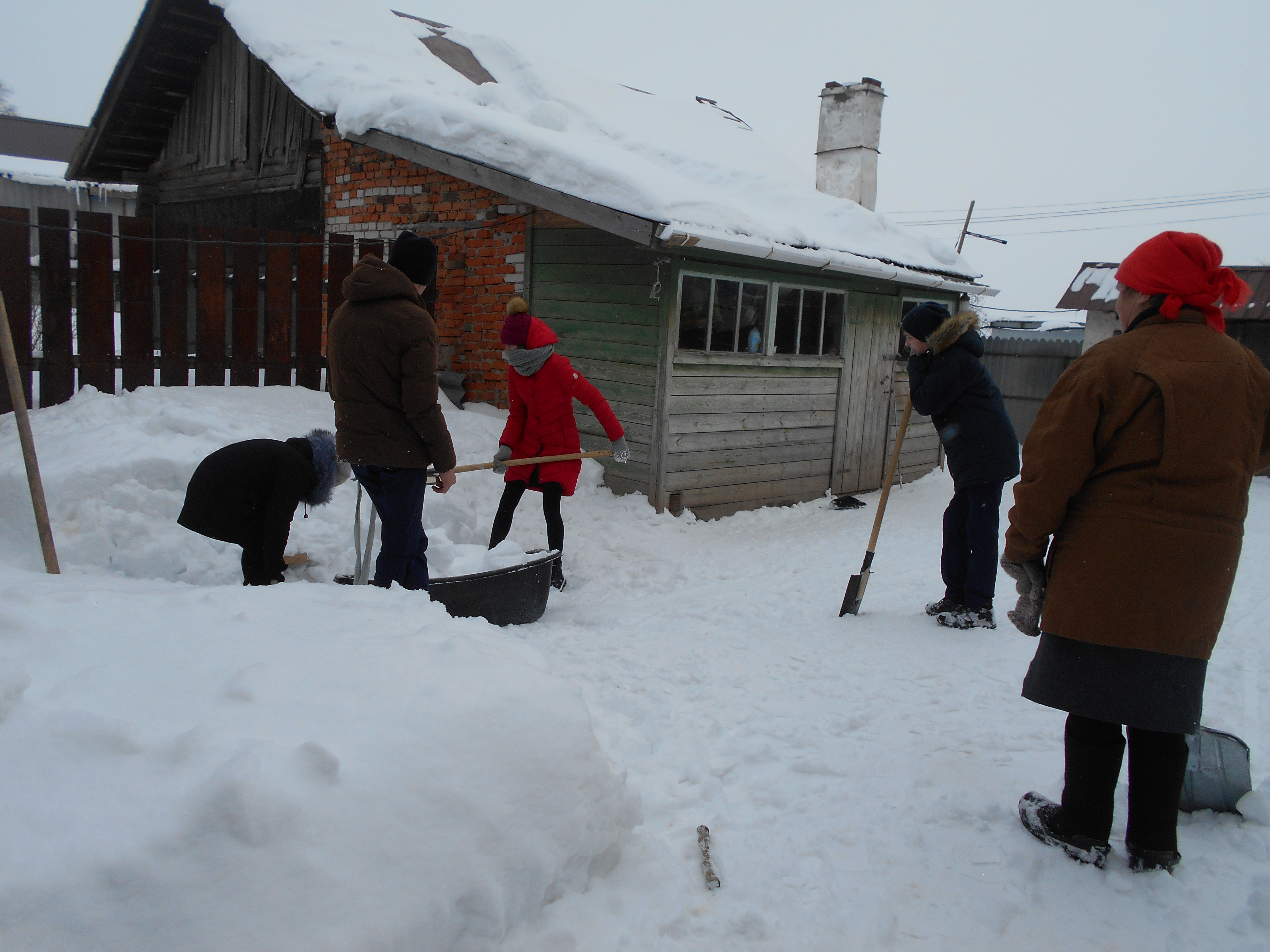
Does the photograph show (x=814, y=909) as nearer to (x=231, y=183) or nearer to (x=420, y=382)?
(x=420, y=382)

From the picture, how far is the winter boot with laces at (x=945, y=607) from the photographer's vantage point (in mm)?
4559

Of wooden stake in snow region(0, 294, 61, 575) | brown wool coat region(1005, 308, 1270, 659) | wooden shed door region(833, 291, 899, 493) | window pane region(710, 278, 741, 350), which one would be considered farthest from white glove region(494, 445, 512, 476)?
wooden shed door region(833, 291, 899, 493)

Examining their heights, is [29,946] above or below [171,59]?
below

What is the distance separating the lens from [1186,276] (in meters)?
2.15

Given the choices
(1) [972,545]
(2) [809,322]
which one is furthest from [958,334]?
(2) [809,322]

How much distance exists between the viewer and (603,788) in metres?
2.05

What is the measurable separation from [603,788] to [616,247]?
572 cm

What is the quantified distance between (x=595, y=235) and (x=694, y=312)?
1.13 meters

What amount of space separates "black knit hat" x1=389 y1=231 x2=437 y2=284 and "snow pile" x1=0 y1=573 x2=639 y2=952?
1987 mm

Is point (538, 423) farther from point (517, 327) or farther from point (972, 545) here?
point (972, 545)

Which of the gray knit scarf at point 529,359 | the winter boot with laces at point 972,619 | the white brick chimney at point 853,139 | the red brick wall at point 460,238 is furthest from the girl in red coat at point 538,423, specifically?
the white brick chimney at point 853,139

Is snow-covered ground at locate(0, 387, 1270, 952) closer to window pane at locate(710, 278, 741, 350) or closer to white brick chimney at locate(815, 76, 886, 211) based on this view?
window pane at locate(710, 278, 741, 350)

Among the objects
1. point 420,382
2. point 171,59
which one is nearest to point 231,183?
point 171,59

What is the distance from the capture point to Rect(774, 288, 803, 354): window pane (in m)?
7.98
